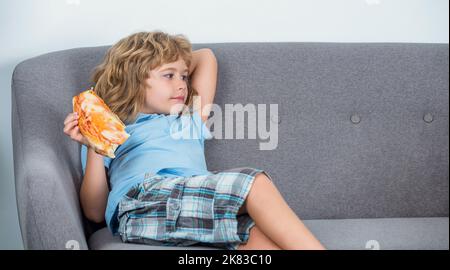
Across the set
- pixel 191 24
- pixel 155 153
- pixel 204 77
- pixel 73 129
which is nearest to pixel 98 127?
pixel 73 129

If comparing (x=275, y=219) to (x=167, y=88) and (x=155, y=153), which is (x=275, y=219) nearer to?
(x=155, y=153)

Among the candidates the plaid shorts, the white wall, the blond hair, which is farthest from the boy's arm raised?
the plaid shorts

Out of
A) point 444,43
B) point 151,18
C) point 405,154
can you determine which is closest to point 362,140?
point 405,154

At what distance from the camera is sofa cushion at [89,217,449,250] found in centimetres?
165

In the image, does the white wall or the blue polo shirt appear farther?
the white wall

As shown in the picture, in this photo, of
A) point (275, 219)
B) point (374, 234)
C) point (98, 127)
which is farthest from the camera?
point (374, 234)

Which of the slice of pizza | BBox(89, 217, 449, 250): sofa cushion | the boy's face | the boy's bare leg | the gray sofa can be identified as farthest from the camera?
the gray sofa

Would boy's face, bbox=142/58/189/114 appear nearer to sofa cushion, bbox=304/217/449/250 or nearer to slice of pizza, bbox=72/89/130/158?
slice of pizza, bbox=72/89/130/158

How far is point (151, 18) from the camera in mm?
2076

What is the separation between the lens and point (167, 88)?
1836 mm

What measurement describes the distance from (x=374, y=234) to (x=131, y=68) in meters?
0.74

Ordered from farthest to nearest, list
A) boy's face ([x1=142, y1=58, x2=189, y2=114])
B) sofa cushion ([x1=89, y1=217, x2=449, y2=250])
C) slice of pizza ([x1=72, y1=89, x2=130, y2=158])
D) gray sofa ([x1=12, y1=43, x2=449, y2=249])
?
gray sofa ([x1=12, y1=43, x2=449, y2=249]), boy's face ([x1=142, y1=58, x2=189, y2=114]), sofa cushion ([x1=89, y1=217, x2=449, y2=250]), slice of pizza ([x1=72, y1=89, x2=130, y2=158])

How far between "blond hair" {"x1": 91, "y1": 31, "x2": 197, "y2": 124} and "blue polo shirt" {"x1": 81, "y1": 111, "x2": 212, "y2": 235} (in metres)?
0.05

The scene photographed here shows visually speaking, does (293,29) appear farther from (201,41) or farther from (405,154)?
(405,154)
